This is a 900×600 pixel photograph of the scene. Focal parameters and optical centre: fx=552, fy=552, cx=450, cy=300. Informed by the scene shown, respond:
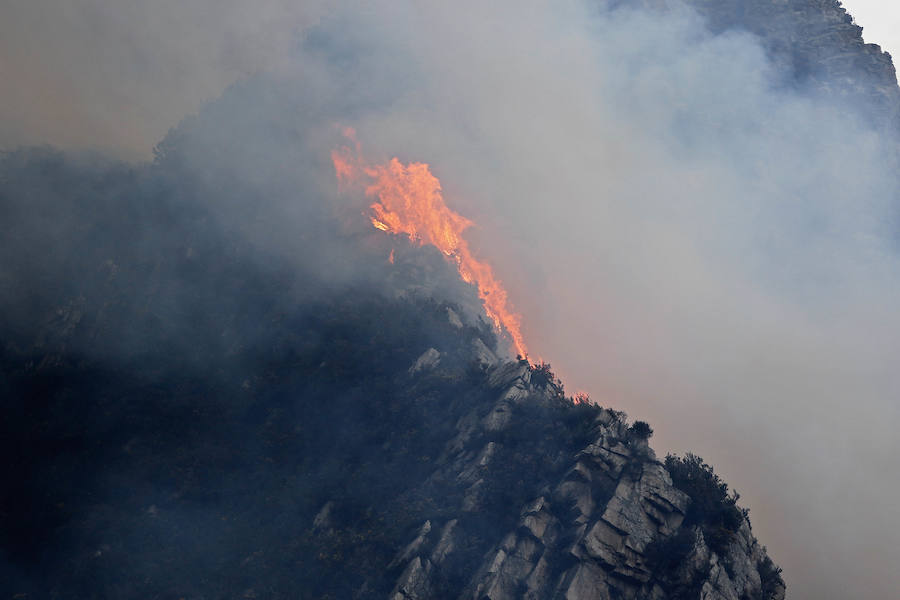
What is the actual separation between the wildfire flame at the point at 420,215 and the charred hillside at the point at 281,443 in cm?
1221

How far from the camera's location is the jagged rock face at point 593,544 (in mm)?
42656

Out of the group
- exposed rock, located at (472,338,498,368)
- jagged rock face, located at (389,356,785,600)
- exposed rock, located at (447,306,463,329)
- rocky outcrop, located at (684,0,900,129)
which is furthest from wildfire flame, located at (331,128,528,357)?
rocky outcrop, located at (684,0,900,129)

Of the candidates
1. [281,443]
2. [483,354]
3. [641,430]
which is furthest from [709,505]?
[281,443]

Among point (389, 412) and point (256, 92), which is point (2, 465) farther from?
point (256, 92)

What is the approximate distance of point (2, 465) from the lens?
48.2 metres

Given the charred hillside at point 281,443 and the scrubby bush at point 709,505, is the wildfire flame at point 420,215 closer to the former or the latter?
the charred hillside at point 281,443

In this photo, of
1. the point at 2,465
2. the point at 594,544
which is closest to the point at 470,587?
the point at 594,544

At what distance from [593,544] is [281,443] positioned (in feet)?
104

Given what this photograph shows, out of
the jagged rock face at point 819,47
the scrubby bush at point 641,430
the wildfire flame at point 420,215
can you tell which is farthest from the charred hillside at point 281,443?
the jagged rock face at point 819,47

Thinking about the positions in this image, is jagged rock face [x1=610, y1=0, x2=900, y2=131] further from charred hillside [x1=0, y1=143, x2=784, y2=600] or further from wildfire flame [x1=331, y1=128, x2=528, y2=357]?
charred hillside [x1=0, y1=143, x2=784, y2=600]

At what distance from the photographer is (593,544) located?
4406 centimetres

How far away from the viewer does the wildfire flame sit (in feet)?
279

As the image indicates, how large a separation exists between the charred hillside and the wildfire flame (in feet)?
40.1

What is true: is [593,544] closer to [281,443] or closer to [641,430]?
[641,430]
